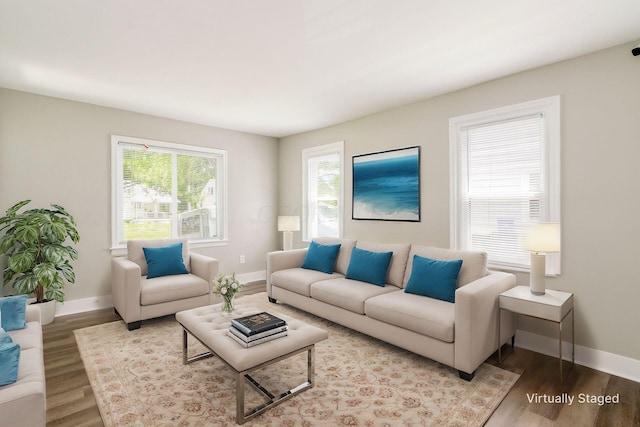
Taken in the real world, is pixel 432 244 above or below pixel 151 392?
above

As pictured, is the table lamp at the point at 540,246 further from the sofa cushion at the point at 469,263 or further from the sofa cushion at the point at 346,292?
the sofa cushion at the point at 346,292

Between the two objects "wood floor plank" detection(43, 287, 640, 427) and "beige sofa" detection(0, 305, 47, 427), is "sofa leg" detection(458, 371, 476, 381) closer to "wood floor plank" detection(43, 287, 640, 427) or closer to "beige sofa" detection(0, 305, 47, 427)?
"wood floor plank" detection(43, 287, 640, 427)

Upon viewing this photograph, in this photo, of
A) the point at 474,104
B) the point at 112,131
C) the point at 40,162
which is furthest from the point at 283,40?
the point at 40,162

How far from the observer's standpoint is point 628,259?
252cm

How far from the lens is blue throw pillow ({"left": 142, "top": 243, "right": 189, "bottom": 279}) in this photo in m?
3.81

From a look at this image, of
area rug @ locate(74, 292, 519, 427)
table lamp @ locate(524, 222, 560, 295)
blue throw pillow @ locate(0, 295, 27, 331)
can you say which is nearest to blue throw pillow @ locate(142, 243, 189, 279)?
area rug @ locate(74, 292, 519, 427)

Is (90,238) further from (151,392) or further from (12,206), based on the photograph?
(151,392)

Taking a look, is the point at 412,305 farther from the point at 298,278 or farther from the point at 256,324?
the point at 298,278

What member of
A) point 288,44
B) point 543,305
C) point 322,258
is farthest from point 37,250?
point 543,305

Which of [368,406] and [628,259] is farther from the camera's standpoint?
[628,259]

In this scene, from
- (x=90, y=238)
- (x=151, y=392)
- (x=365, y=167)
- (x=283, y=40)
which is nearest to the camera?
(x=151, y=392)

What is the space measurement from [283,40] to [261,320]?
6.89 feet

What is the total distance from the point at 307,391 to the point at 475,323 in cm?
131

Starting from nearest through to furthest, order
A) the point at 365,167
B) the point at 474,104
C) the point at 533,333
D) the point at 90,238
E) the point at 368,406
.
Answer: the point at 368,406
the point at 533,333
the point at 474,104
the point at 90,238
the point at 365,167
